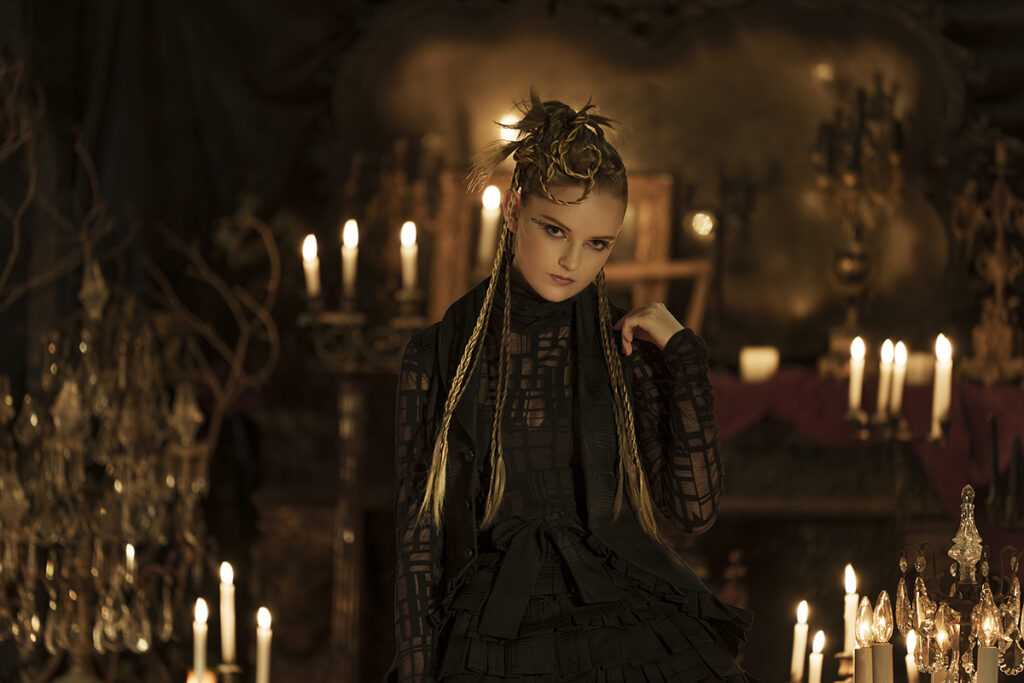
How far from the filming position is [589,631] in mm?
2240

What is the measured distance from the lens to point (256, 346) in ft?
18.4

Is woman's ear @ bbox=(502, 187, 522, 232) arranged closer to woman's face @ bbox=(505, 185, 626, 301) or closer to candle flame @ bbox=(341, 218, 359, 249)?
woman's face @ bbox=(505, 185, 626, 301)

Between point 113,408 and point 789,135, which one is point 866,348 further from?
point 113,408

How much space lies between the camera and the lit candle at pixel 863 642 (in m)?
2.70

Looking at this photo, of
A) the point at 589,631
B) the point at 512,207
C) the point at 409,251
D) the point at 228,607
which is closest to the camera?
the point at 589,631

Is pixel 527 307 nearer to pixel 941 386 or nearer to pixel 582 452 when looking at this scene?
pixel 582 452

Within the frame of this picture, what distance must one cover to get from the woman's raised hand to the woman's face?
0.34 feet

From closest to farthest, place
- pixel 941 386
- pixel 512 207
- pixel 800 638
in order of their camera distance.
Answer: pixel 512 207 < pixel 800 638 < pixel 941 386

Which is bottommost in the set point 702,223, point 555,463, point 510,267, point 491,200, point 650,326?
point 555,463

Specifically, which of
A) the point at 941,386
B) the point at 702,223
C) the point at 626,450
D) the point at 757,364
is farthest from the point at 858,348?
the point at 626,450

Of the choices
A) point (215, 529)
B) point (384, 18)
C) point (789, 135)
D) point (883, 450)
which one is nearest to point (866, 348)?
point (883, 450)

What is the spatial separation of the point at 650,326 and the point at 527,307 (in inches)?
8.8

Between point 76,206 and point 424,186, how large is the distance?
139 cm

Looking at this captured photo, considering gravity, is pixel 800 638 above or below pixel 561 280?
below
